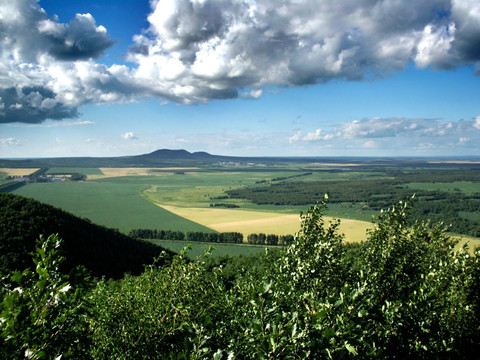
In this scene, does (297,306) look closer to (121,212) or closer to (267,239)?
(267,239)

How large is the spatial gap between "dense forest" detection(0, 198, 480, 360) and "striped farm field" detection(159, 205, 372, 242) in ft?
283

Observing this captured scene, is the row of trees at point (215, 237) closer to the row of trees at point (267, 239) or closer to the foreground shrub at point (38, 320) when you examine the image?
the row of trees at point (267, 239)

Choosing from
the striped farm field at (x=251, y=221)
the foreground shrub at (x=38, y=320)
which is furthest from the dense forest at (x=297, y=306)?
the striped farm field at (x=251, y=221)

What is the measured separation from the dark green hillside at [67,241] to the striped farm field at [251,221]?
48851 millimetres

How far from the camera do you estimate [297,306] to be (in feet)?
30.2

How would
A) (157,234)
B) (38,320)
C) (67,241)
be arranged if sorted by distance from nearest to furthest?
(38,320), (67,241), (157,234)

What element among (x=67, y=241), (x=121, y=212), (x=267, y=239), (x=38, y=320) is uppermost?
(x=38, y=320)

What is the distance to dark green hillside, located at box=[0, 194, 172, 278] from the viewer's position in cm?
5350

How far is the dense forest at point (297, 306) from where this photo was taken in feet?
21.1

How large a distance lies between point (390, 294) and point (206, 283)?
7.26 metres

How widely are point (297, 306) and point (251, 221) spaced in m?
124

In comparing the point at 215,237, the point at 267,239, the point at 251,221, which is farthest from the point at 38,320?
the point at 251,221

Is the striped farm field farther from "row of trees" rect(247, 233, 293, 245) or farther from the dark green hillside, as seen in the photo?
the dark green hillside

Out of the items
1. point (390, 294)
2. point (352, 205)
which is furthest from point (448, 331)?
point (352, 205)
